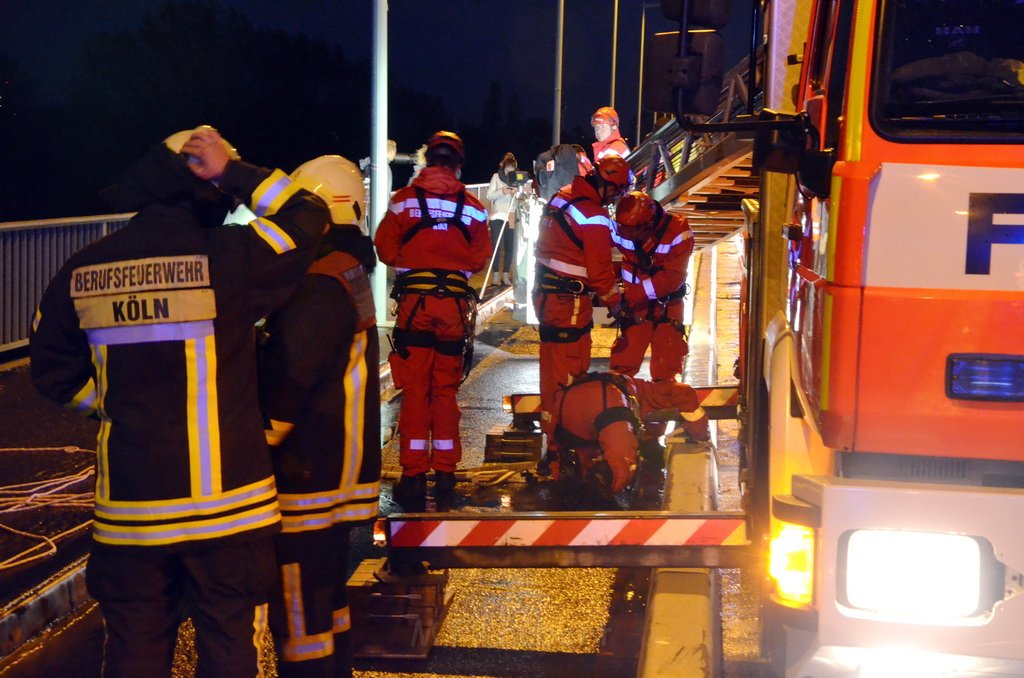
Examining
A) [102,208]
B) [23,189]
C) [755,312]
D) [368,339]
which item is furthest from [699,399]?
[23,189]

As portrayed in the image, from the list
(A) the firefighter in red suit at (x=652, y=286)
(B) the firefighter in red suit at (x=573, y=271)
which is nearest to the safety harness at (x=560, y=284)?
(B) the firefighter in red suit at (x=573, y=271)

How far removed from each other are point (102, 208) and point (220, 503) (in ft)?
96.7

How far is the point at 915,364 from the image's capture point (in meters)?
2.95

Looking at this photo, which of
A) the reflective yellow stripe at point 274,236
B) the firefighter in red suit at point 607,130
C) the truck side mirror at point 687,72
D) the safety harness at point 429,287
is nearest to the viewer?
the reflective yellow stripe at point 274,236

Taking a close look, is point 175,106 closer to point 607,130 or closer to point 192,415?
point 607,130

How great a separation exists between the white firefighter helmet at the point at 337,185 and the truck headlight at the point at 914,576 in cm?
198

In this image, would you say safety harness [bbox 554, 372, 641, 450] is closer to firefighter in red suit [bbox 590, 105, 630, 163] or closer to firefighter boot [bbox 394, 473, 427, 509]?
firefighter boot [bbox 394, 473, 427, 509]

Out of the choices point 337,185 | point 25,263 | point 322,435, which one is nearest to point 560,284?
point 337,185

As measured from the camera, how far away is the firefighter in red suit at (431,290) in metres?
6.20

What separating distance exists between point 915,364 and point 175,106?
42689mm

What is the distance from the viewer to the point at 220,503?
3197 millimetres

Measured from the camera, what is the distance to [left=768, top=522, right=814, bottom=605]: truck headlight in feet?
10.00

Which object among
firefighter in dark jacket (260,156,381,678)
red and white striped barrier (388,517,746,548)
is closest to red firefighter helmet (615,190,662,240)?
red and white striped barrier (388,517,746,548)

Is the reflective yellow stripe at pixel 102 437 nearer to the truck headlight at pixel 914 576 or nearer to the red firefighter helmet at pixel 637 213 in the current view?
the truck headlight at pixel 914 576
